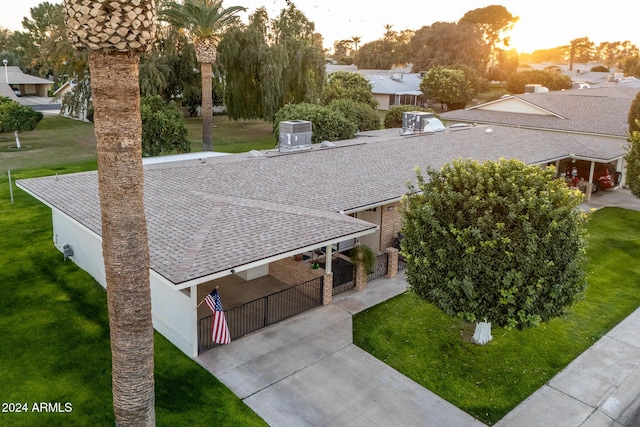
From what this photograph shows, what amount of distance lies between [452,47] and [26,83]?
220ft

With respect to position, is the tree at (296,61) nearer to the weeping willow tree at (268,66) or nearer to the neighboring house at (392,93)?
the weeping willow tree at (268,66)

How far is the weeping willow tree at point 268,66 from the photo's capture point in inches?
1724

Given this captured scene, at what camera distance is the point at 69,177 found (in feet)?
65.2

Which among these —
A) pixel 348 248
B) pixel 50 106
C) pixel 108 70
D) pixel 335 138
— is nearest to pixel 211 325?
pixel 348 248

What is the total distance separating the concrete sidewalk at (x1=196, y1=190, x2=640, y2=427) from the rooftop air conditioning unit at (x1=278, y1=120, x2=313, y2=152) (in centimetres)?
1163

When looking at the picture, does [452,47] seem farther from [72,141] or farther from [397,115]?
[72,141]

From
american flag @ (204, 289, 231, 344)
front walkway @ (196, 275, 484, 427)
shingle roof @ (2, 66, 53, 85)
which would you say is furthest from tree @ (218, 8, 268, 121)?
shingle roof @ (2, 66, 53, 85)

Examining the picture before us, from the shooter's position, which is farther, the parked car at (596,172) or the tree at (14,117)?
the tree at (14,117)

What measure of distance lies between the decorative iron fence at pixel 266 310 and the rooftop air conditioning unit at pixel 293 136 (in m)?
10.1

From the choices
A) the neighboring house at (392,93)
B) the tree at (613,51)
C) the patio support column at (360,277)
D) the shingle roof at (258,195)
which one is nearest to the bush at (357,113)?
the shingle roof at (258,195)

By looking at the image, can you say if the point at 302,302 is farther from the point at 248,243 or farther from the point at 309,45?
the point at 309,45

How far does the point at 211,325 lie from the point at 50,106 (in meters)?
68.7

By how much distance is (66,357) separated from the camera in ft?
41.8

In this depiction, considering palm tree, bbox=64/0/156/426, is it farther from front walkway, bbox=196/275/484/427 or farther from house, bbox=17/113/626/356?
front walkway, bbox=196/275/484/427
